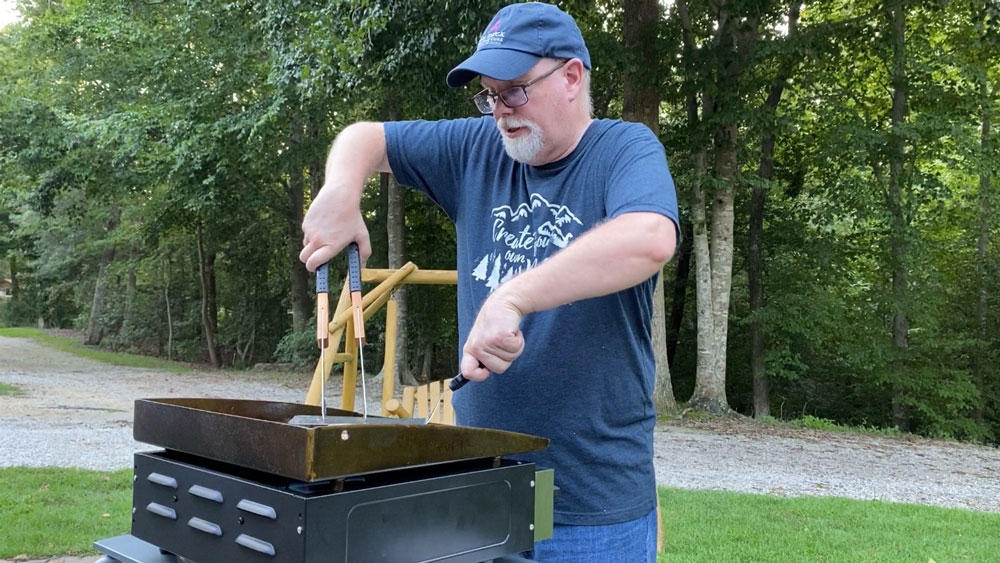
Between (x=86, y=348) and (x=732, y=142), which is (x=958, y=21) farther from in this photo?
(x=86, y=348)

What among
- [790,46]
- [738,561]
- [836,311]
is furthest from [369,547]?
[836,311]

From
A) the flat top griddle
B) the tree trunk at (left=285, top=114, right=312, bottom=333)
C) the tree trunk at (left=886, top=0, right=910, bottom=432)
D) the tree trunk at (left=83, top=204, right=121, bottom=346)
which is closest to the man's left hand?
the flat top griddle

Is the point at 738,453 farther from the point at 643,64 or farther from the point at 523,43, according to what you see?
the point at 523,43

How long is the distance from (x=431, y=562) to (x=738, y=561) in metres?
3.93

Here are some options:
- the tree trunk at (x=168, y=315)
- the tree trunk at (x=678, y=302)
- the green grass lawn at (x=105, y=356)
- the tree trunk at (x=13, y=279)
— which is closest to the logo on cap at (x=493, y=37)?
the tree trunk at (x=678, y=302)

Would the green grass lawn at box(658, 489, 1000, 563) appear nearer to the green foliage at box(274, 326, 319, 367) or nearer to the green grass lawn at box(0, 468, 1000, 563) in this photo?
the green grass lawn at box(0, 468, 1000, 563)

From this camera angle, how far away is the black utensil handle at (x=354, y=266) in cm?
147

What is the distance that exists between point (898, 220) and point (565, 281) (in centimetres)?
1322

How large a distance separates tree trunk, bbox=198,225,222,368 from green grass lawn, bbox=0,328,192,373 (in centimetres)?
102

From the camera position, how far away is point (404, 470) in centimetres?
117

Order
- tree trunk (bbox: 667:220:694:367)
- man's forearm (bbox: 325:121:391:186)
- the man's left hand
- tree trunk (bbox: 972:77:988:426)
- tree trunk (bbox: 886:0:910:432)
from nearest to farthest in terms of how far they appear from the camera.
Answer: the man's left hand
man's forearm (bbox: 325:121:391:186)
tree trunk (bbox: 886:0:910:432)
tree trunk (bbox: 972:77:988:426)
tree trunk (bbox: 667:220:694:367)

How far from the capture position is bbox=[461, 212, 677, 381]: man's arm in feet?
3.89

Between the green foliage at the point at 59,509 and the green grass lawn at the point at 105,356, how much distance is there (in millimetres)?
13465

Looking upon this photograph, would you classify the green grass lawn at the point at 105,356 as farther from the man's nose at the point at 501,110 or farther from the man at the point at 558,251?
the man's nose at the point at 501,110
